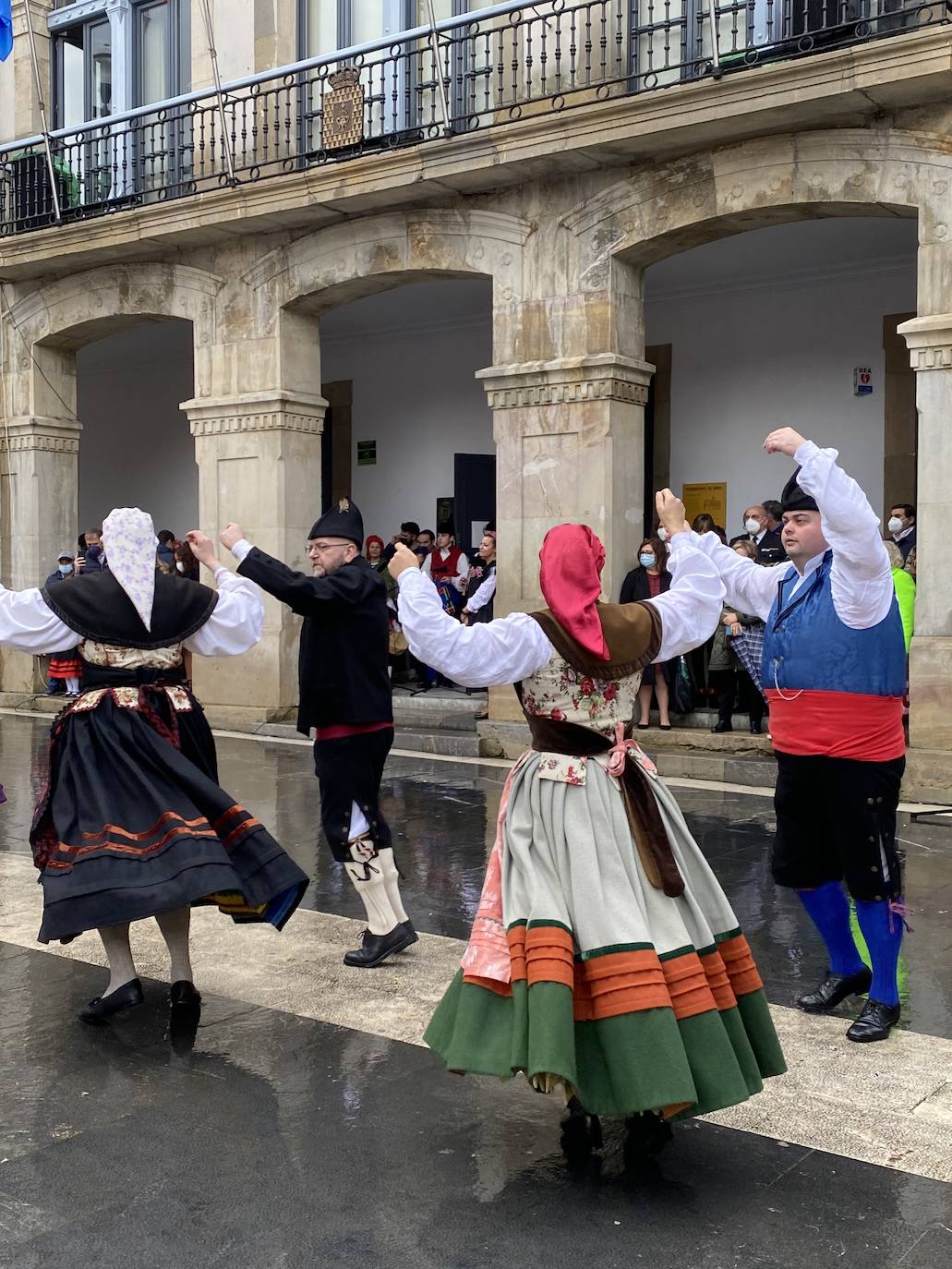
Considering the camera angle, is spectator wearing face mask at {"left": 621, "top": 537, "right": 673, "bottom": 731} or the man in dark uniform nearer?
the man in dark uniform

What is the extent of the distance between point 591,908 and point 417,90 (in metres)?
10.7

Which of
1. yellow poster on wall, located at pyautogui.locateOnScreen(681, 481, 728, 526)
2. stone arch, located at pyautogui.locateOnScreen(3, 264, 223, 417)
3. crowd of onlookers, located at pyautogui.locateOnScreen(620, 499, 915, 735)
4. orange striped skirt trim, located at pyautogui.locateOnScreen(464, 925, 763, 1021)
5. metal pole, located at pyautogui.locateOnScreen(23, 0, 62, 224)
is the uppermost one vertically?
metal pole, located at pyautogui.locateOnScreen(23, 0, 62, 224)

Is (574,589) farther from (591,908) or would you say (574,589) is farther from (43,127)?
(43,127)

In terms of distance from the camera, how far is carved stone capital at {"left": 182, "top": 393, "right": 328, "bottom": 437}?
13961 mm

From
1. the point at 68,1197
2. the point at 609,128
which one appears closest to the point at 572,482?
the point at 609,128

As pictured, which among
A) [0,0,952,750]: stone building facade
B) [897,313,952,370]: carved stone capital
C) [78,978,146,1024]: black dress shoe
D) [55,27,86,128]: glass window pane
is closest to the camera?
[78,978,146,1024]: black dress shoe

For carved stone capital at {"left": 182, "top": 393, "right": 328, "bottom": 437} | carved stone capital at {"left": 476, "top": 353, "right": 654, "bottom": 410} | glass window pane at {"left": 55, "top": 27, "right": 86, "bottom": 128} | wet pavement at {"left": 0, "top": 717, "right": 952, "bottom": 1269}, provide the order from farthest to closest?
glass window pane at {"left": 55, "top": 27, "right": 86, "bottom": 128} < carved stone capital at {"left": 182, "top": 393, "right": 328, "bottom": 437} < carved stone capital at {"left": 476, "top": 353, "right": 654, "bottom": 410} < wet pavement at {"left": 0, "top": 717, "right": 952, "bottom": 1269}

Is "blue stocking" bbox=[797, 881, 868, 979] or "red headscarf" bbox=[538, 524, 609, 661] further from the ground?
"red headscarf" bbox=[538, 524, 609, 661]

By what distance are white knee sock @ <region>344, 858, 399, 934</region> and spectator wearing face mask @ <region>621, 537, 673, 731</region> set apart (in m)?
5.89

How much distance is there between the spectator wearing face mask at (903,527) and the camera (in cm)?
1131

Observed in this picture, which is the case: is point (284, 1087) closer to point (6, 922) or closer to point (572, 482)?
point (6, 922)

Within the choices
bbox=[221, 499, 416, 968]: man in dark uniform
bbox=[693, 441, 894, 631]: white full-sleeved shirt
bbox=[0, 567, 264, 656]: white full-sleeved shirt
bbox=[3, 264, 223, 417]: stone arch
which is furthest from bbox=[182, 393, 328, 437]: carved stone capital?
bbox=[693, 441, 894, 631]: white full-sleeved shirt

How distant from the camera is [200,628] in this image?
5.41 meters

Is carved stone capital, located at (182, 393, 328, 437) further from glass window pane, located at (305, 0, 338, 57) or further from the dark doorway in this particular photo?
glass window pane, located at (305, 0, 338, 57)
